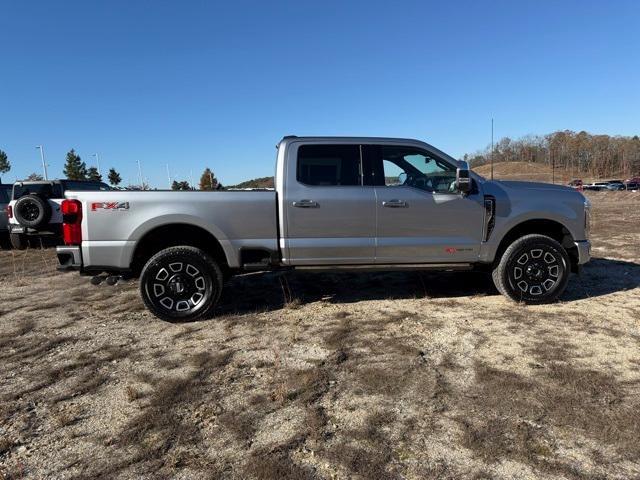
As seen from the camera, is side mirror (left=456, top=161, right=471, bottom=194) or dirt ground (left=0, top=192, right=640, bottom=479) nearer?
dirt ground (left=0, top=192, right=640, bottom=479)

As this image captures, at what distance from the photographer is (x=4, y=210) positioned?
38.0 ft

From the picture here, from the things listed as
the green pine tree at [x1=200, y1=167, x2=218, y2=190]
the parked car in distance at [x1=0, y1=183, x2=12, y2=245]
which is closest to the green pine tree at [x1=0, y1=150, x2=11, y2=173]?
the green pine tree at [x1=200, y1=167, x2=218, y2=190]

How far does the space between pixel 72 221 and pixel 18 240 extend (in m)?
7.13

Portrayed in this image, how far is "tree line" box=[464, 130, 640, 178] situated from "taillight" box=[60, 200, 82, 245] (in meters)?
105

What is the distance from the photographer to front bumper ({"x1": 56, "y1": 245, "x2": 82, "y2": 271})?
Answer: 5.02m

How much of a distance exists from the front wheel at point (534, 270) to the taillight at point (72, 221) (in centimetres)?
477

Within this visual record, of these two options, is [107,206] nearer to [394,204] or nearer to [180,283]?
[180,283]

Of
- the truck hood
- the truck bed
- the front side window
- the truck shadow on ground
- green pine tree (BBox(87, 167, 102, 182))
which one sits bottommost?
the truck shadow on ground

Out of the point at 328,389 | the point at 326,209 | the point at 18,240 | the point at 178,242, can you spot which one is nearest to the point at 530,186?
the point at 326,209

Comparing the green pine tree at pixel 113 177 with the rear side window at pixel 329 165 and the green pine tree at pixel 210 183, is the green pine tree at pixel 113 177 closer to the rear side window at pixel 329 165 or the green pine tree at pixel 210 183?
the green pine tree at pixel 210 183

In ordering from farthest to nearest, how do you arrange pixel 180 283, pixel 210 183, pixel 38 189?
pixel 210 183 → pixel 38 189 → pixel 180 283

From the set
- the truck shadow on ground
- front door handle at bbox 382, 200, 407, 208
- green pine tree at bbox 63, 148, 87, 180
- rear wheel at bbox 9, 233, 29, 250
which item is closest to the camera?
front door handle at bbox 382, 200, 407, 208

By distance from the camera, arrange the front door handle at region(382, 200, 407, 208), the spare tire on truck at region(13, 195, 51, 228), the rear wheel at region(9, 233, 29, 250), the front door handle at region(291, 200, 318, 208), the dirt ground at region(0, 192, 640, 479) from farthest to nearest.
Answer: the rear wheel at region(9, 233, 29, 250), the spare tire on truck at region(13, 195, 51, 228), the front door handle at region(382, 200, 407, 208), the front door handle at region(291, 200, 318, 208), the dirt ground at region(0, 192, 640, 479)

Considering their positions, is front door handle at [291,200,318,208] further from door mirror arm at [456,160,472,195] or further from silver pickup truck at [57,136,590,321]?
door mirror arm at [456,160,472,195]
